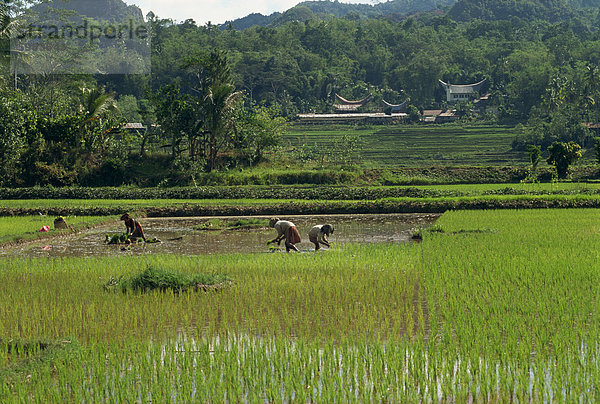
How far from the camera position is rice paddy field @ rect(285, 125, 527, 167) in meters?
39.7

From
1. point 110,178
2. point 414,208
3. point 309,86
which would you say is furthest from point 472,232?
point 309,86

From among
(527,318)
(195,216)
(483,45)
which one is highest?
(483,45)

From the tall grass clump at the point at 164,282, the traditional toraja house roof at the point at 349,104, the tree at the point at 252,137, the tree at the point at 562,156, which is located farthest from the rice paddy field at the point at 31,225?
the traditional toraja house roof at the point at 349,104

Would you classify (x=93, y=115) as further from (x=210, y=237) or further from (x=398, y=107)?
(x=398, y=107)

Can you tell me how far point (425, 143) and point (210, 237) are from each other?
31571 millimetres

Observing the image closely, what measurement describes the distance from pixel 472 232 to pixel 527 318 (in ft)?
24.9

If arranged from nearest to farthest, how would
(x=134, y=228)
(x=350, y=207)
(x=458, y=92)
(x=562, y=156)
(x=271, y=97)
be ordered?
(x=134, y=228) → (x=350, y=207) → (x=562, y=156) → (x=271, y=97) → (x=458, y=92)

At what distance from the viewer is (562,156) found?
2806cm

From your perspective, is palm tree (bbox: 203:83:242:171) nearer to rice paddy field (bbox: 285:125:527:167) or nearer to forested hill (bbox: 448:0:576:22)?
rice paddy field (bbox: 285:125:527:167)

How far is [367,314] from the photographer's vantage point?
7789mm

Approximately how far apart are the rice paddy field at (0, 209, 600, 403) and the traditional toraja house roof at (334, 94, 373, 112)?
52.5 m

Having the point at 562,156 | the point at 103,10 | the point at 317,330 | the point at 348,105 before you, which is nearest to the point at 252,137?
the point at 562,156

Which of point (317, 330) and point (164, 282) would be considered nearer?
point (317, 330)

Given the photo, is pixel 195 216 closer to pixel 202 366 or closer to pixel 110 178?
pixel 110 178
